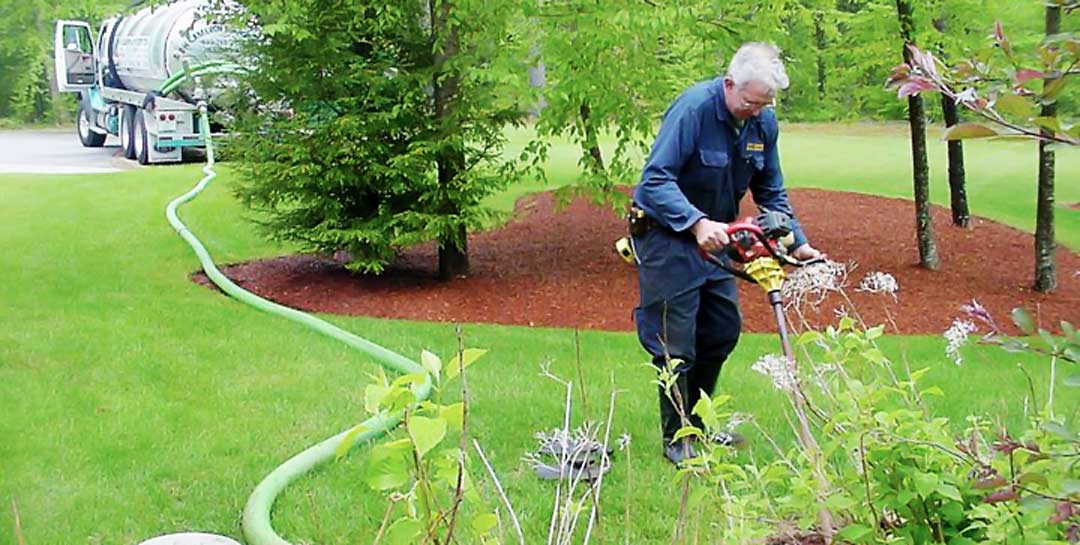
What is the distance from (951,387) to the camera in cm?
555

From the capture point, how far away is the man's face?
3.89m

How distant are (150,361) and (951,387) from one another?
4230mm

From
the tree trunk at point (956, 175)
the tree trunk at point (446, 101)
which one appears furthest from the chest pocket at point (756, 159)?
the tree trunk at point (956, 175)

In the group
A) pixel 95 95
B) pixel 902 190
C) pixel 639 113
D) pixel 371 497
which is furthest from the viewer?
pixel 95 95

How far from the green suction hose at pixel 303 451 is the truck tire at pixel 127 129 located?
984 cm

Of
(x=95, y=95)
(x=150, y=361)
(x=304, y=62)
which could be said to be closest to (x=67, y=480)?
(x=150, y=361)

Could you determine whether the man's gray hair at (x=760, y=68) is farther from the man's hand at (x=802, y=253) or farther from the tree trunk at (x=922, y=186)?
the tree trunk at (x=922, y=186)

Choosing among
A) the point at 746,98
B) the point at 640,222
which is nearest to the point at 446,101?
the point at 640,222

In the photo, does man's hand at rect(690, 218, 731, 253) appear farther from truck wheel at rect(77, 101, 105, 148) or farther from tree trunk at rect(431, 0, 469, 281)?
truck wheel at rect(77, 101, 105, 148)

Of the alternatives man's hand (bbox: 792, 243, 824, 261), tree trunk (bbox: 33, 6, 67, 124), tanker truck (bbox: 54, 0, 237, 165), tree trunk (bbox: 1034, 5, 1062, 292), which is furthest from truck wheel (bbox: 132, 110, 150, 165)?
tree trunk (bbox: 33, 6, 67, 124)

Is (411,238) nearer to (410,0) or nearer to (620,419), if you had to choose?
(410,0)

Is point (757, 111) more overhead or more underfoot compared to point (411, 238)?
more overhead

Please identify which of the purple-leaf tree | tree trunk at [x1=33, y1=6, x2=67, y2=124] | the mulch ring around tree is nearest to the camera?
the purple-leaf tree

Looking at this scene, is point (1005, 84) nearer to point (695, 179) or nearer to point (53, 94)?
point (695, 179)
